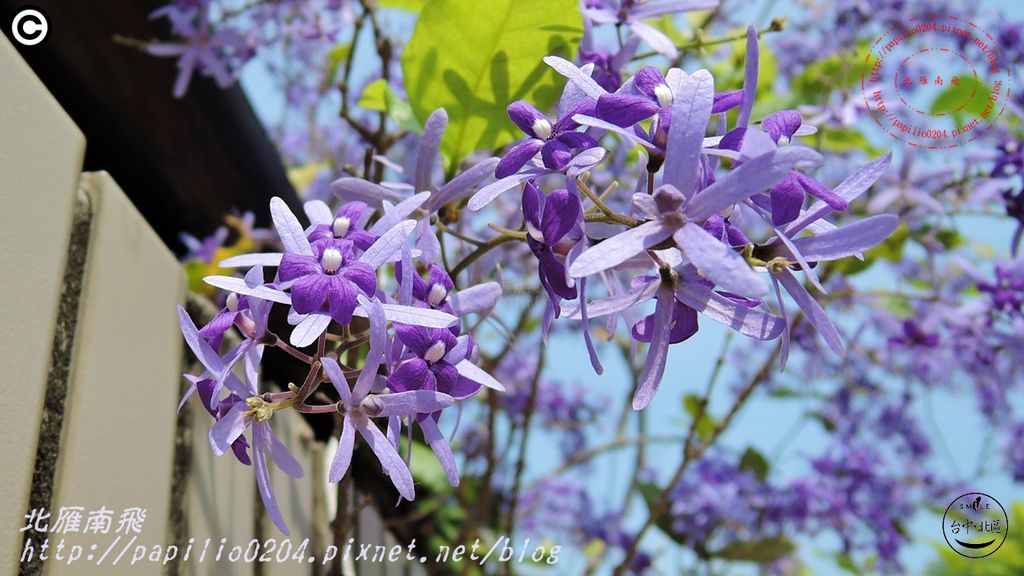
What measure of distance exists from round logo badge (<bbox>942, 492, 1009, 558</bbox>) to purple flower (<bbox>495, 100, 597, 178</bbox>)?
145cm

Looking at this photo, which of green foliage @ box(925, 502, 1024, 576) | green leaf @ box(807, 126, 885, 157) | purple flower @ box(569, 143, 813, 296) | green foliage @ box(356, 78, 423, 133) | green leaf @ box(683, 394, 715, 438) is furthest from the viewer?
green foliage @ box(925, 502, 1024, 576)

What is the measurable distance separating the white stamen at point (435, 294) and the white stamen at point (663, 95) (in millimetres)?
246

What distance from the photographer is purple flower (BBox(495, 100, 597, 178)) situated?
2.28 feet

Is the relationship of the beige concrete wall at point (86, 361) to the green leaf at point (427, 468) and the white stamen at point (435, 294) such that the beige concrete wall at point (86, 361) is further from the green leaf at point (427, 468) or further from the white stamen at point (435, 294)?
the green leaf at point (427, 468)

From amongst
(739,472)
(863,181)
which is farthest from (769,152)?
(739,472)

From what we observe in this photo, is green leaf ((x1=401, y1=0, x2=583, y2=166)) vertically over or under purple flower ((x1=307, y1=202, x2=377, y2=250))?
over

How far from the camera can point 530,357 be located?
13.1 feet

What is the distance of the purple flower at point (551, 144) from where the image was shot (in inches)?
27.4

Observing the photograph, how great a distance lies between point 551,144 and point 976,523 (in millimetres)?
1659

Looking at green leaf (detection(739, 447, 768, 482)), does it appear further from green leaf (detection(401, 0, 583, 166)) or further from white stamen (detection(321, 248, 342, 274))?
white stamen (detection(321, 248, 342, 274))

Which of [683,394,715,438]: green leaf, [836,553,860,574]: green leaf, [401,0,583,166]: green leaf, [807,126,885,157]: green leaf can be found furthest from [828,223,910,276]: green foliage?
[836,553,860,574]: green leaf

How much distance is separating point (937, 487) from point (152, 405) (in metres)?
4.05

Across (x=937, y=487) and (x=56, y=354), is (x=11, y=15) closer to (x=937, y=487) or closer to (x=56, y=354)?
(x=56, y=354)

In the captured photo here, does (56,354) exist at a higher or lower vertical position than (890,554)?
higher
